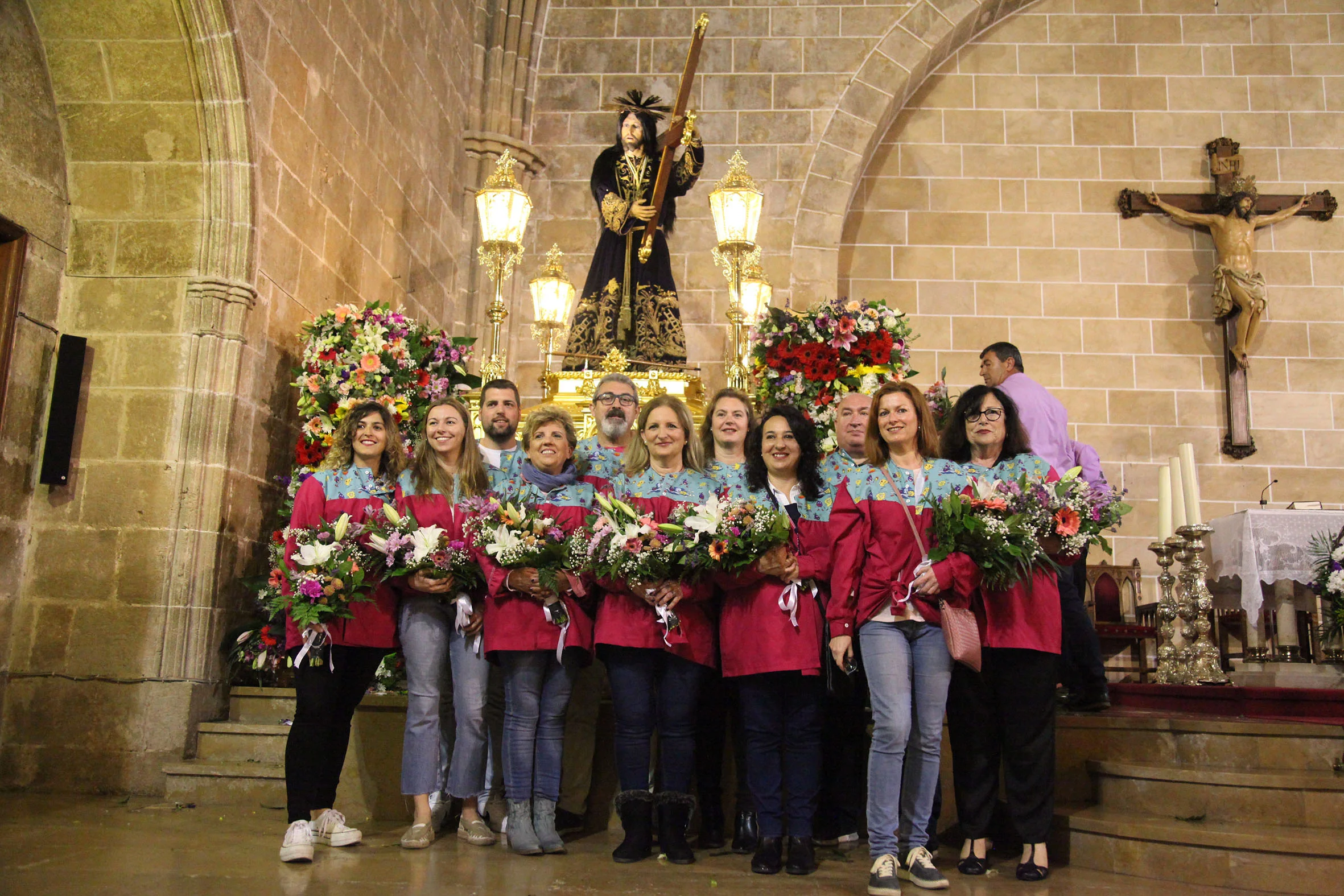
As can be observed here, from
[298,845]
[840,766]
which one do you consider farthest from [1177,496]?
[298,845]

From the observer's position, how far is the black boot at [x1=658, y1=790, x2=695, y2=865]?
147 inches

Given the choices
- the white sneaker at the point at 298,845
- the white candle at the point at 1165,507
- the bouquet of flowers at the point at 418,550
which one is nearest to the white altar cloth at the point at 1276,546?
the white candle at the point at 1165,507

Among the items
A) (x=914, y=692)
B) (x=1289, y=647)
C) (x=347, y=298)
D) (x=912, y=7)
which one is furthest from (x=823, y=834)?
(x=912, y=7)

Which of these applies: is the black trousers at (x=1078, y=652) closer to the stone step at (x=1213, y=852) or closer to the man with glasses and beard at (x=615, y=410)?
the stone step at (x=1213, y=852)

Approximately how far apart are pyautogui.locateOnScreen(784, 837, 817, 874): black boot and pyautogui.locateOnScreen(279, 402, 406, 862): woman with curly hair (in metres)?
1.51

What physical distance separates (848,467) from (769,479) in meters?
0.29

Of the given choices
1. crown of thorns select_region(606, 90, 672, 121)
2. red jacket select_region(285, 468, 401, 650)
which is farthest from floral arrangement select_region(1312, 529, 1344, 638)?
crown of thorns select_region(606, 90, 672, 121)

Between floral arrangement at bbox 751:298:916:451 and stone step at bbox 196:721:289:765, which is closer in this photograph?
stone step at bbox 196:721:289:765

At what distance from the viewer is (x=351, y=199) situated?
707cm

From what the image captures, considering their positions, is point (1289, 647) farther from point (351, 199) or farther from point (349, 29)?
point (349, 29)

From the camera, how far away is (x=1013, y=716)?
371cm

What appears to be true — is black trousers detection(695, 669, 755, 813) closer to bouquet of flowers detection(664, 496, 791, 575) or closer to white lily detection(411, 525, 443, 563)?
bouquet of flowers detection(664, 496, 791, 575)

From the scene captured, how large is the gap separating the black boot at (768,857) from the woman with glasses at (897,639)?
0.32 meters

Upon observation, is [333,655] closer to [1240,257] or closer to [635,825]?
[635,825]
